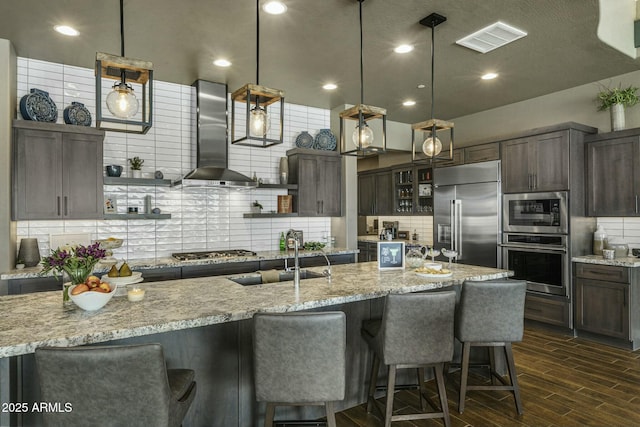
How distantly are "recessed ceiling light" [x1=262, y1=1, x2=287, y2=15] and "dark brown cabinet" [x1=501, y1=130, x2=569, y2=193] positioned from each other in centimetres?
346

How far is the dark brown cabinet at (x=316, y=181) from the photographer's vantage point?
17.7 feet

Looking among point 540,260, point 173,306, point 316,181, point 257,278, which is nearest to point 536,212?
point 540,260

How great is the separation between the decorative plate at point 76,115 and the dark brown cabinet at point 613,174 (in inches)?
222

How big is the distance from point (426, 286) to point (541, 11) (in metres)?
2.37

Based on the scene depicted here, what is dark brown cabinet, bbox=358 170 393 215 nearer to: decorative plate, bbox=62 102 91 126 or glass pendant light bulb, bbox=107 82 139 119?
decorative plate, bbox=62 102 91 126

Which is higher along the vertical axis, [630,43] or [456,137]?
[630,43]

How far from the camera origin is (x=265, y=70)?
4285 mm

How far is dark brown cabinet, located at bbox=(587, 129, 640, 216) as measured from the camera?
4.26 meters

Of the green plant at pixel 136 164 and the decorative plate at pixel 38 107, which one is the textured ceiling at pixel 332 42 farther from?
the green plant at pixel 136 164

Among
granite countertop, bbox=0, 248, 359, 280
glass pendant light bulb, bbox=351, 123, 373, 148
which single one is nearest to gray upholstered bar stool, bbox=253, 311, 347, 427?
glass pendant light bulb, bbox=351, 123, 373, 148

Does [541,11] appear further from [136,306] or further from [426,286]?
[136,306]

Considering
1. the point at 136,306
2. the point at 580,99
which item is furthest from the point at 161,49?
the point at 580,99

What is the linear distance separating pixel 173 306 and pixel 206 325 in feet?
0.68

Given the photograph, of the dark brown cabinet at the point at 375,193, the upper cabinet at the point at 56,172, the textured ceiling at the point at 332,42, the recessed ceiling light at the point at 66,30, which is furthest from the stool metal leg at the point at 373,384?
the dark brown cabinet at the point at 375,193
